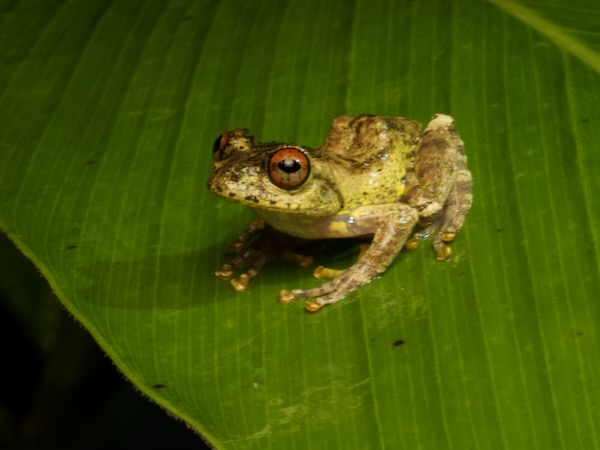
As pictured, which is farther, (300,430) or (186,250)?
(186,250)

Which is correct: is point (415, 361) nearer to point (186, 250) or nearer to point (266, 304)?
point (266, 304)

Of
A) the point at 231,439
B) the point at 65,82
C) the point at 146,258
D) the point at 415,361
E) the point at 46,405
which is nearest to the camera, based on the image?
the point at 231,439

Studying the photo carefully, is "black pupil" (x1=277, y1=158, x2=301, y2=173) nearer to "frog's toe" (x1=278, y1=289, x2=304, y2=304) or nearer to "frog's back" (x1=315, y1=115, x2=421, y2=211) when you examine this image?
"frog's back" (x1=315, y1=115, x2=421, y2=211)

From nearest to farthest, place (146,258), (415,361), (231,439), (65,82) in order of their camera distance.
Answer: (231,439), (415,361), (146,258), (65,82)

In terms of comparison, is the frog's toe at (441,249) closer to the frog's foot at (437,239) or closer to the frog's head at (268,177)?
the frog's foot at (437,239)

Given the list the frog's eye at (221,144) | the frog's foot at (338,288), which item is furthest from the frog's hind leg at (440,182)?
the frog's eye at (221,144)

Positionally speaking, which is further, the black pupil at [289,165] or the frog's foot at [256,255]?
the frog's foot at [256,255]

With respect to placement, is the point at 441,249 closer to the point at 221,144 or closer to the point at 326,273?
the point at 326,273

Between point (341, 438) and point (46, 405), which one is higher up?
point (341, 438)

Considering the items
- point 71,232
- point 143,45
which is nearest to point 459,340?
point 71,232
